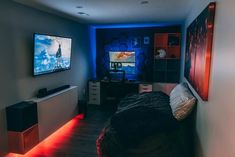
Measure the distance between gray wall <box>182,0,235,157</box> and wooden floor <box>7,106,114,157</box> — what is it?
1893 millimetres

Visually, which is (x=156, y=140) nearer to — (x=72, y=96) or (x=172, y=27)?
(x=72, y=96)

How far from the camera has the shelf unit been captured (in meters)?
5.20

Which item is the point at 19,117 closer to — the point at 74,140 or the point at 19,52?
the point at 19,52

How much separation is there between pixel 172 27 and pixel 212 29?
3913 millimetres

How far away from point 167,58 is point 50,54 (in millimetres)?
3124

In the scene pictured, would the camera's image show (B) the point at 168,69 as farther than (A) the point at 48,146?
Yes

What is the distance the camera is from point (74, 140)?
3350mm

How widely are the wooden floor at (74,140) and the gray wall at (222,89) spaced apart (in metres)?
1.89

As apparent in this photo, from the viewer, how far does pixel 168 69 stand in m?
5.38

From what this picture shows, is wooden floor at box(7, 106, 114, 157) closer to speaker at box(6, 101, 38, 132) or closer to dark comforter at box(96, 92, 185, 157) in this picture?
speaker at box(6, 101, 38, 132)

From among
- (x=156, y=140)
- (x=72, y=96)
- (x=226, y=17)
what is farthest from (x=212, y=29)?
(x=72, y=96)

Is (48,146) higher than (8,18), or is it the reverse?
(8,18)

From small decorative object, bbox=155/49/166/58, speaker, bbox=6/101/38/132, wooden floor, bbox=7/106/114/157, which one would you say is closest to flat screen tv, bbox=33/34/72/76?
speaker, bbox=6/101/38/132

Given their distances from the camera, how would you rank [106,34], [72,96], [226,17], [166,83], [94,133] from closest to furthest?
[226,17] < [94,133] < [72,96] < [166,83] < [106,34]
